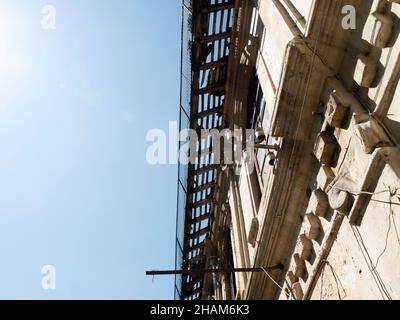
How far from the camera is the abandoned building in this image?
432cm

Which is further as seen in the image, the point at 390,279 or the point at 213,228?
the point at 213,228

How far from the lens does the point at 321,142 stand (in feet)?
18.2

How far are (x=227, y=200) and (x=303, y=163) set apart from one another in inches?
309

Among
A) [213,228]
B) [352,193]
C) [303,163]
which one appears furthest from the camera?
[213,228]

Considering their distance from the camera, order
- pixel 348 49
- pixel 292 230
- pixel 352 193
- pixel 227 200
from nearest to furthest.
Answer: pixel 352 193 → pixel 348 49 → pixel 292 230 → pixel 227 200

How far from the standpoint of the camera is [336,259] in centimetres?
554

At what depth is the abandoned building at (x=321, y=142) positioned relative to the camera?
4320 millimetres

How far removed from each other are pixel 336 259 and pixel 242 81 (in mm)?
7324

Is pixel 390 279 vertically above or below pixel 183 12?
below

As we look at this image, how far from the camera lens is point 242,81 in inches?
460

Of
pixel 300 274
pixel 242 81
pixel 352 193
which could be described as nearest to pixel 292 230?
pixel 300 274
